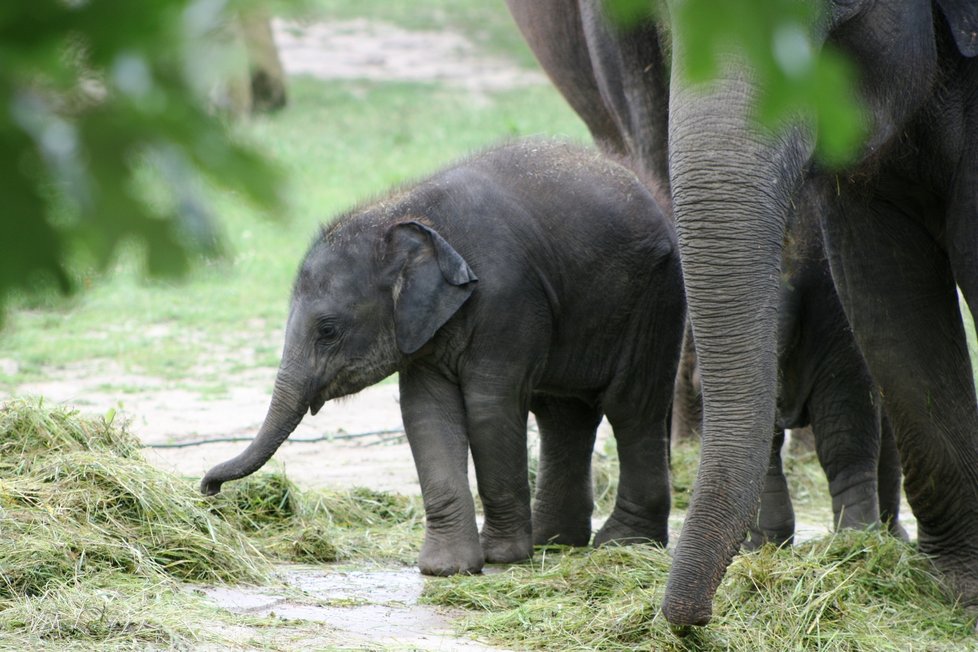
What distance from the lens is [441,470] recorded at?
541cm

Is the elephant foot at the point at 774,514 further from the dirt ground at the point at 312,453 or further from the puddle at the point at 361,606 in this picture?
the puddle at the point at 361,606

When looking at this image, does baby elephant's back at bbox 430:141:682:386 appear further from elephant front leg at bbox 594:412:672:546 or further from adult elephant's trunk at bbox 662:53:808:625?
adult elephant's trunk at bbox 662:53:808:625

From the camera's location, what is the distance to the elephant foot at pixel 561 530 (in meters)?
5.93

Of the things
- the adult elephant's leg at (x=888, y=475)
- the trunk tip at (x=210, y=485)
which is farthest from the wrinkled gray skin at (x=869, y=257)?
the trunk tip at (x=210, y=485)

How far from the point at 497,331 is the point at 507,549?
2.65 feet

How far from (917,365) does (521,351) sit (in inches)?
56.6

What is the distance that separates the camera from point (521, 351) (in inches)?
216

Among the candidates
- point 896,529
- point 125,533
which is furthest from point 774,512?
point 125,533

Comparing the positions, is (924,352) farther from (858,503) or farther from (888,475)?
(888,475)

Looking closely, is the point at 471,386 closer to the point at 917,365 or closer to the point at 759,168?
the point at 917,365

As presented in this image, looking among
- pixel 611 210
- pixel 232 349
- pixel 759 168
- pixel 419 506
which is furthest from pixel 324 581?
pixel 232 349

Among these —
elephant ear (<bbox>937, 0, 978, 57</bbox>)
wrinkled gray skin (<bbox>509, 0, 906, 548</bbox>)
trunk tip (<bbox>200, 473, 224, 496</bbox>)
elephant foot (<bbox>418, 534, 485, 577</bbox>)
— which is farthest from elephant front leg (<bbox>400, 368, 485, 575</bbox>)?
elephant ear (<bbox>937, 0, 978, 57</bbox>)

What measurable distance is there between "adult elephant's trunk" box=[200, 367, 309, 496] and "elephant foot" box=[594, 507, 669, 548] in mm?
1242

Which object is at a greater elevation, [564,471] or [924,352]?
[924,352]
